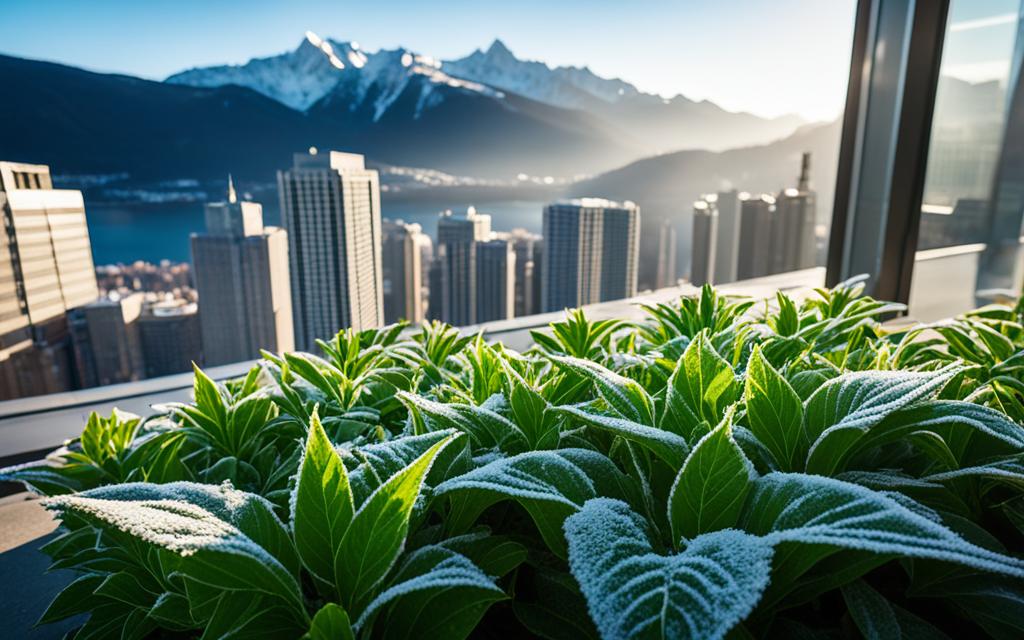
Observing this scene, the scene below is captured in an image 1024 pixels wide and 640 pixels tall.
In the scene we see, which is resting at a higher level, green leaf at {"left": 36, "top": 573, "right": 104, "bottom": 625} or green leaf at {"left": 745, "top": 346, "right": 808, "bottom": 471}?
green leaf at {"left": 745, "top": 346, "right": 808, "bottom": 471}

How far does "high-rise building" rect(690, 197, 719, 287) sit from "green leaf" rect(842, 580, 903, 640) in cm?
447

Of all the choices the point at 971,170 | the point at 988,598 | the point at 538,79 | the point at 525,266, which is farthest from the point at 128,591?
the point at 538,79

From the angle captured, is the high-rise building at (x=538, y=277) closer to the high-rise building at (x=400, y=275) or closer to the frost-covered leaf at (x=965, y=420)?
the high-rise building at (x=400, y=275)

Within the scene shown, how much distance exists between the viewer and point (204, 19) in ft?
11.7

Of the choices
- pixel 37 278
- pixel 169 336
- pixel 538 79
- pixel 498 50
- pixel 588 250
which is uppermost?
pixel 498 50

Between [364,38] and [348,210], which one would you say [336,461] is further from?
[364,38]

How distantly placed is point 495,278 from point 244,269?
148 cm

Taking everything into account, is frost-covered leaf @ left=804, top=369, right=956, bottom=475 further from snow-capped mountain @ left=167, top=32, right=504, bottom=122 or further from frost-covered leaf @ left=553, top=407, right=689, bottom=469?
snow-capped mountain @ left=167, top=32, right=504, bottom=122

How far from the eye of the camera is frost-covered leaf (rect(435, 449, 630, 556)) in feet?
1.08

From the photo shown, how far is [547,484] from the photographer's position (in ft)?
1.14

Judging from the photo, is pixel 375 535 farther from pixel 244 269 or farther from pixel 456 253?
pixel 456 253

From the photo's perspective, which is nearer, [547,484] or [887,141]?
[547,484]

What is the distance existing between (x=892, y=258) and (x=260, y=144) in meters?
3.21

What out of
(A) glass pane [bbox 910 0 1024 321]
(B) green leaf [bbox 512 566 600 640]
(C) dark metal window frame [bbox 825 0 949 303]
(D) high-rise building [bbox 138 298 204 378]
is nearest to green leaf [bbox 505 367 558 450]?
(B) green leaf [bbox 512 566 600 640]
